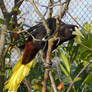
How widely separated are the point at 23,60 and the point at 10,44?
0.14 metres

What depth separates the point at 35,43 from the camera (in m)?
1.45

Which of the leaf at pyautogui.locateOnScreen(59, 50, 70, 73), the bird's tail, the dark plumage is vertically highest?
the dark plumage

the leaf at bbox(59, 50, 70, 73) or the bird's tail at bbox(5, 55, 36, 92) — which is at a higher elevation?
the bird's tail at bbox(5, 55, 36, 92)

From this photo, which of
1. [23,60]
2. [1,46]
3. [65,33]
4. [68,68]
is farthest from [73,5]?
[1,46]

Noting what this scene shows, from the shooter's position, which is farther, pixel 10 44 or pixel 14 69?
pixel 14 69

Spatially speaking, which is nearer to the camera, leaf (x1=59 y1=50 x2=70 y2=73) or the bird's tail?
the bird's tail

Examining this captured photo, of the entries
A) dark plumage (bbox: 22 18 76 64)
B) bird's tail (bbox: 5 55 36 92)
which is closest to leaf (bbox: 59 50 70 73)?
dark plumage (bbox: 22 18 76 64)

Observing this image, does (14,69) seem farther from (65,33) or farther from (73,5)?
(73,5)

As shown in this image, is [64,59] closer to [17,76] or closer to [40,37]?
[40,37]

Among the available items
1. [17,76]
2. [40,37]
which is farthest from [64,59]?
[17,76]

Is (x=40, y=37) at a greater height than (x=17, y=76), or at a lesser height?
greater

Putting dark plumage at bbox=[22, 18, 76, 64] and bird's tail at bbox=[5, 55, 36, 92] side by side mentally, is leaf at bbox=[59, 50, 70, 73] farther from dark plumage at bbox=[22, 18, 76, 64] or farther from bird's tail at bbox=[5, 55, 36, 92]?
bird's tail at bbox=[5, 55, 36, 92]

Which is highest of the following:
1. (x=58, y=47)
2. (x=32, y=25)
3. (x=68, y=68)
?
(x=32, y=25)

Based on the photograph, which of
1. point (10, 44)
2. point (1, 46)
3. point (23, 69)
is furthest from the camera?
point (23, 69)
